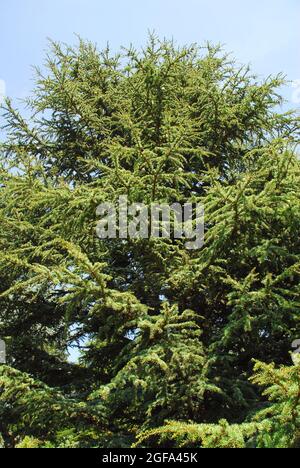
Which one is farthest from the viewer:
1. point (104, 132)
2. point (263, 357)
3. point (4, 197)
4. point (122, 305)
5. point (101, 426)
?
point (104, 132)

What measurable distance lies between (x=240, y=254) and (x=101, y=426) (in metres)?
3.35

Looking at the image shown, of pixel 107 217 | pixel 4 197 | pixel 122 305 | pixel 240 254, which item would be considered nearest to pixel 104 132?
pixel 4 197

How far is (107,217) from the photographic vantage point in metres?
6.79

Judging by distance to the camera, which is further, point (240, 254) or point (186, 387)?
point (240, 254)

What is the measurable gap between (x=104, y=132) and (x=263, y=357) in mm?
5708

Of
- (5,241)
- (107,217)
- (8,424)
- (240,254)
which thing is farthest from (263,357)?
(5,241)

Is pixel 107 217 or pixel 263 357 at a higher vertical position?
pixel 107 217

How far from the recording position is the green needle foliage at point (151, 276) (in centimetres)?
594

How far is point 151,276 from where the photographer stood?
7.62m

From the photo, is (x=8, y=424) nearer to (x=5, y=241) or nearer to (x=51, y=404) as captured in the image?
(x=51, y=404)

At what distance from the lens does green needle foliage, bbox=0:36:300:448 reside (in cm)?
594
